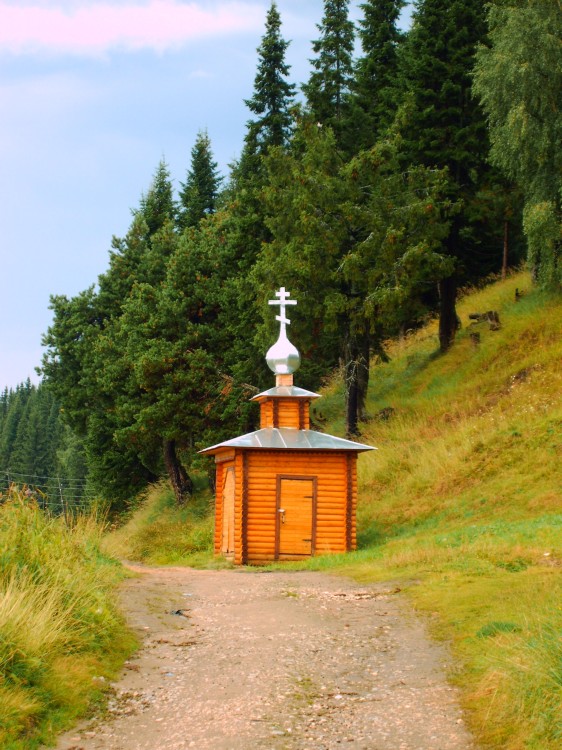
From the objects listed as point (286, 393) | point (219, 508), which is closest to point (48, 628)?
point (286, 393)

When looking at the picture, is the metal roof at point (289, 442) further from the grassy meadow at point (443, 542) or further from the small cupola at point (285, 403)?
the grassy meadow at point (443, 542)

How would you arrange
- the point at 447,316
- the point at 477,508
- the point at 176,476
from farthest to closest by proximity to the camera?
the point at 176,476, the point at 447,316, the point at 477,508

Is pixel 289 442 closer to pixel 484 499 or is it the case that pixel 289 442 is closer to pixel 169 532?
pixel 484 499

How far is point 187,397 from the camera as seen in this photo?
1355 inches

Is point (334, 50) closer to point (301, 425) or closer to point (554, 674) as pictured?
point (301, 425)

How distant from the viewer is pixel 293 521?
2241 cm

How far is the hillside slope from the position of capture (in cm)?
805

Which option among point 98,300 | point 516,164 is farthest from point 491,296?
point 98,300

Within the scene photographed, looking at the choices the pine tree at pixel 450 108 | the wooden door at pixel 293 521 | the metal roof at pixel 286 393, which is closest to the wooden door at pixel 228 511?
the wooden door at pixel 293 521

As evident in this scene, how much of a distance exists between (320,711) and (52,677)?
2.49m

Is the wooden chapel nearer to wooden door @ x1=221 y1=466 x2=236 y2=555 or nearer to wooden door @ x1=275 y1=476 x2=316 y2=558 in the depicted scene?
wooden door @ x1=275 y1=476 x2=316 y2=558

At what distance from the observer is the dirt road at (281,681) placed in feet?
25.5

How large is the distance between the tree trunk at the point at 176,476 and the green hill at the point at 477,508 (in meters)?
1.06

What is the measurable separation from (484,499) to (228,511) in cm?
661
